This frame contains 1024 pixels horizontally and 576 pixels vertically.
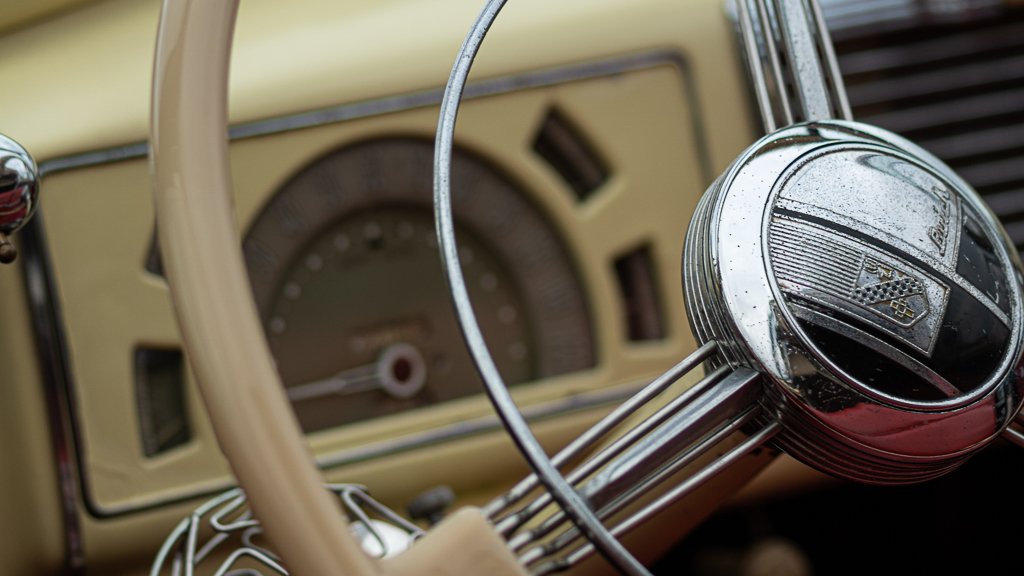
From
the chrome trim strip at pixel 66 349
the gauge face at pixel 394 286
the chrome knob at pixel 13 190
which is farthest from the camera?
the gauge face at pixel 394 286

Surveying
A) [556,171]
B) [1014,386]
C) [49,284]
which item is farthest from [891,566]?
[49,284]

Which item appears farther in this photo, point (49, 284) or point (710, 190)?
point (49, 284)

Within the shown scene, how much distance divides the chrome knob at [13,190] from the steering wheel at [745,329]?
169mm

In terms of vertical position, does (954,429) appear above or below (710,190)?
below

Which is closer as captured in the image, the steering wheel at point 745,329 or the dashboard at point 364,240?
the steering wheel at point 745,329

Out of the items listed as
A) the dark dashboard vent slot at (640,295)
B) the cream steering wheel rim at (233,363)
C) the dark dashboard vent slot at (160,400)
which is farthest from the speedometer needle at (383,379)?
the cream steering wheel rim at (233,363)

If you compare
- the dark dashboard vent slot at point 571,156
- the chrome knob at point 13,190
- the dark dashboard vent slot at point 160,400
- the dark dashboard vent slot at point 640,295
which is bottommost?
the dark dashboard vent slot at point 640,295

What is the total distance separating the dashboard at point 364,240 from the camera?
84 centimetres

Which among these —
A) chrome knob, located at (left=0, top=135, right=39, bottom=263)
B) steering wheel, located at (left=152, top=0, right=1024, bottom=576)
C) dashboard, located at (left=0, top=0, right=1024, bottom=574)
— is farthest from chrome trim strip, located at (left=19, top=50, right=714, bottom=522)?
steering wheel, located at (left=152, top=0, right=1024, bottom=576)

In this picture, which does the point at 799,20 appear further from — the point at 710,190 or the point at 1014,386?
the point at 1014,386

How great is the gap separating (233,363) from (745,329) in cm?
24

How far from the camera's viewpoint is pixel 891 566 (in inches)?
61.0

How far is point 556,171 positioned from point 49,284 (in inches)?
19.2

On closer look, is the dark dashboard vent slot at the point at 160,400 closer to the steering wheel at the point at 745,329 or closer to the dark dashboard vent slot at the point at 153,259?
the dark dashboard vent slot at the point at 153,259
